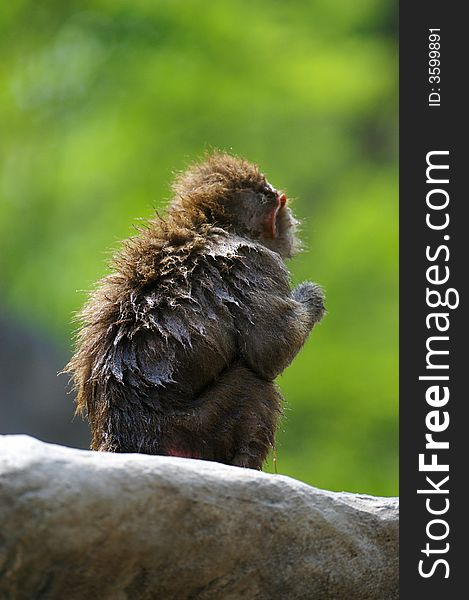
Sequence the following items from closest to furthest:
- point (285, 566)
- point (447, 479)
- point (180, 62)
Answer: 1. point (285, 566)
2. point (447, 479)
3. point (180, 62)

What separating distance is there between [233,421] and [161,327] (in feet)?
1.90

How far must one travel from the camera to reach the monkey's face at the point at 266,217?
588 centimetres

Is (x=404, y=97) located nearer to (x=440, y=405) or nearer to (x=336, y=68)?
(x=440, y=405)

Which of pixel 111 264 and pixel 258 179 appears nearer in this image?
pixel 111 264

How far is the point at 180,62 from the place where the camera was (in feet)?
45.2

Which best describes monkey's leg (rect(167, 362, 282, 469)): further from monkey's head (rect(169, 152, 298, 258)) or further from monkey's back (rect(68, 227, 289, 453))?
monkey's head (rect(169, 152, 298, 258))

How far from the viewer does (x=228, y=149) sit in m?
13.1

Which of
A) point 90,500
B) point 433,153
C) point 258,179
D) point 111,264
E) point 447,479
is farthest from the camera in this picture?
point 258,179

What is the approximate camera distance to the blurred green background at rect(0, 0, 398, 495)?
513 inches

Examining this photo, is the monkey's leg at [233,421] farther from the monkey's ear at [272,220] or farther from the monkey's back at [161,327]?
the monkey's ear at [272,220]

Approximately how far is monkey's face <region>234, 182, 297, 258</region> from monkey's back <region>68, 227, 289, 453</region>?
1.18 feet

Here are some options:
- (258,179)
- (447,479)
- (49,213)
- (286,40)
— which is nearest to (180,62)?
(286,40)

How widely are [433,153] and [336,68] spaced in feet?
30.7

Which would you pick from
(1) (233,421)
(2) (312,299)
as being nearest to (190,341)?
(1) (233,421)
